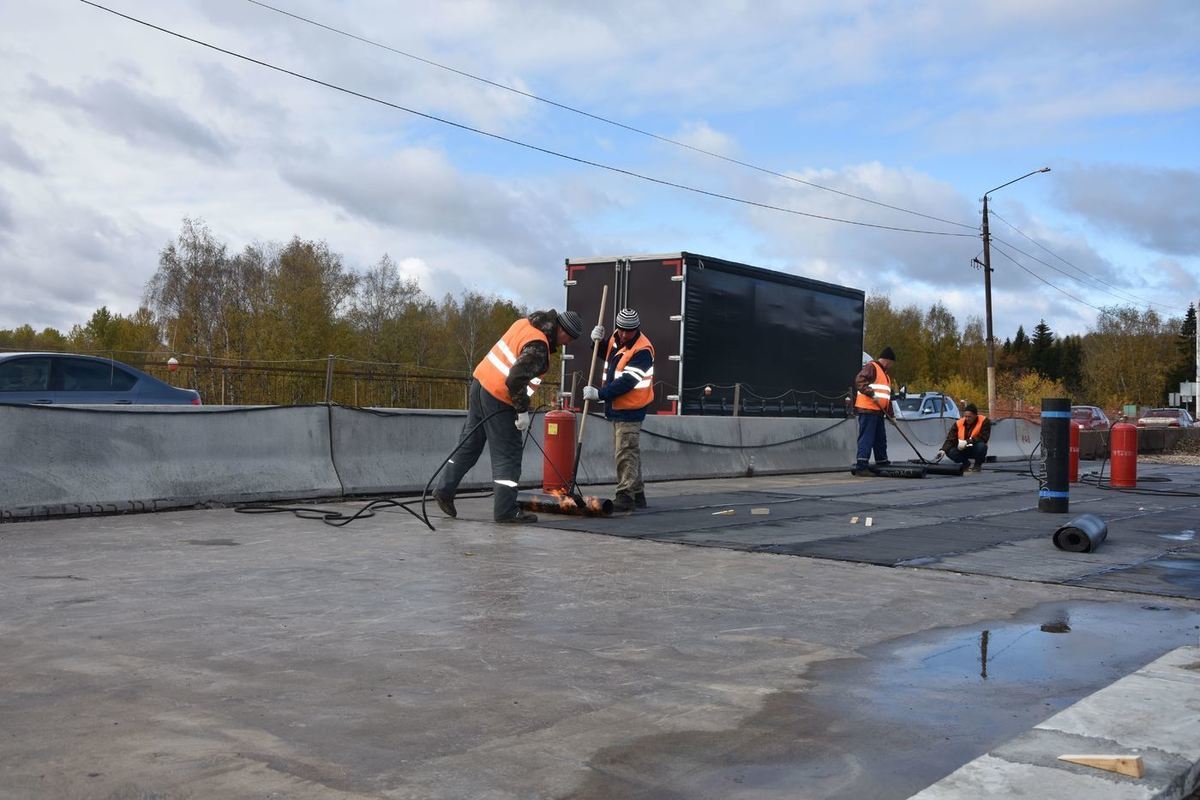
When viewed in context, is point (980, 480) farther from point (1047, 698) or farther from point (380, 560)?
point (1047, 698)

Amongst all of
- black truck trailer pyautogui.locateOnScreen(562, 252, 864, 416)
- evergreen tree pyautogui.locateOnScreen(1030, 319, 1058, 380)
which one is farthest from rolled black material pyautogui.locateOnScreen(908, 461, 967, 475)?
evergreen tree pyautogui.locateOnScreen(1030, 319, 1058, 380)

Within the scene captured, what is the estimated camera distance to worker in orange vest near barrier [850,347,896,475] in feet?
62.5

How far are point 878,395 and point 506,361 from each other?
10.3 meters

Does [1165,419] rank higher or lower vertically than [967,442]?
higher

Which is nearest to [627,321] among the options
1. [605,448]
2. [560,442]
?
[560,442]

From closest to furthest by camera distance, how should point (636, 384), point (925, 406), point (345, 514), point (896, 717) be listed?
point (896, 717) → point (345, 514) → point (636, 384) → point (925, 406)

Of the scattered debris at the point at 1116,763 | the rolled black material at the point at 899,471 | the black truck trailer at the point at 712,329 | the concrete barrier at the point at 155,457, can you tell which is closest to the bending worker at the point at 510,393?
the concrete barrier at the point at 155,457

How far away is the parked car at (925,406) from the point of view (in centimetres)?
2869

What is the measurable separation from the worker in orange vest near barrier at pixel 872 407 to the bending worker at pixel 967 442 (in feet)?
Answer: 7.26

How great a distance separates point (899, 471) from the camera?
18.9 metres

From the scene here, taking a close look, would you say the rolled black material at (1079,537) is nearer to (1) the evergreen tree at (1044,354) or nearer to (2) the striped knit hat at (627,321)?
(2) the striped knit hat at (627,321)

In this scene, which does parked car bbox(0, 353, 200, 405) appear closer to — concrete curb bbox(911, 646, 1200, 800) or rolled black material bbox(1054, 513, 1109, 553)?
rolled black material bbox(1054, 513, 1109, 553)

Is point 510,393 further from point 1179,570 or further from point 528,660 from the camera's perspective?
point 1179,570

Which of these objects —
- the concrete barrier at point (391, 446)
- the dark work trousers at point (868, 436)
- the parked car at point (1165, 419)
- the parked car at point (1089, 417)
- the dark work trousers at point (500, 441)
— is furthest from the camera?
the parked car at point (1165, 419)
